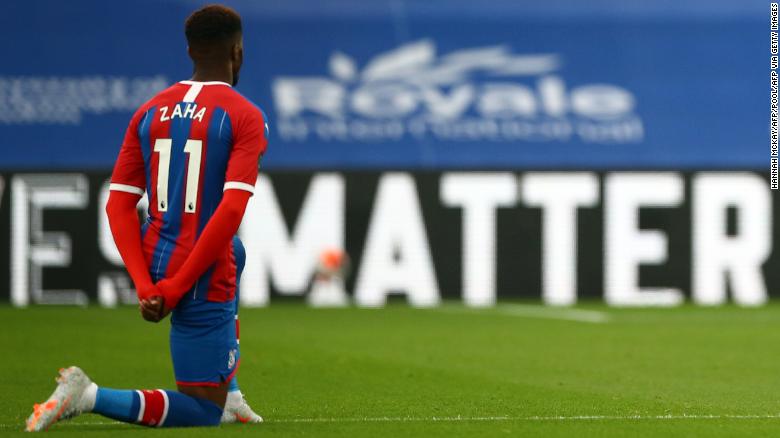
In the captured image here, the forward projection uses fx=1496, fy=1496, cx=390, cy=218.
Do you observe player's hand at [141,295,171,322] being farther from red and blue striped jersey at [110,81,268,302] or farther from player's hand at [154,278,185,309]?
red and blue striped jersey at [110,81,268,302]

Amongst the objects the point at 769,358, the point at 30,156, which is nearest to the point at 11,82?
the point at 30,156

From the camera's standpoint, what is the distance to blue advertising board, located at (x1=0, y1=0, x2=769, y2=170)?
17625mm

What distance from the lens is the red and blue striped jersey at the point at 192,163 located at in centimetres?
592

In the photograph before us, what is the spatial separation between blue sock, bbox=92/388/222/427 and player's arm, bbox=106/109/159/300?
1.42 ft

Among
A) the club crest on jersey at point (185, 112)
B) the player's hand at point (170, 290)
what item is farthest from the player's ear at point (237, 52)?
the player's hand at point (170, 290)

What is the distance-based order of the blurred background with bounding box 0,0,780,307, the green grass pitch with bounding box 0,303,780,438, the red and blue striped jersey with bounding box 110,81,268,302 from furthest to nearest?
1. the blurred background with bounding box 0,0,780,307
2. the green grass pitch with bounding box 0,303,780,438
3. the red and blue striped jersey with bounding box 110,81,268,302

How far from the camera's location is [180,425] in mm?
5922

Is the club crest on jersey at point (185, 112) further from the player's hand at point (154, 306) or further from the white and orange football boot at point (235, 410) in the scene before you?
the white and orange football boot at point (235, 410)

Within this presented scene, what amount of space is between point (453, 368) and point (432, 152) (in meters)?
8.09

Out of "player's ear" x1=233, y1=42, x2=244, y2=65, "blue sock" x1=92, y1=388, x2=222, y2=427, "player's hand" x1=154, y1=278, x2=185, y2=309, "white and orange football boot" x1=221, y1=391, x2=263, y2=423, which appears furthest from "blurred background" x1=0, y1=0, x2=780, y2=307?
"player's hand" x1=154, y1=278, x2=185, y2=309

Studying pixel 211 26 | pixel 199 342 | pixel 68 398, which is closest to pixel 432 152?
pixel 211 26

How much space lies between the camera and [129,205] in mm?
6059

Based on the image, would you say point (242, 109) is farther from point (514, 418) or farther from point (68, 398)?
point (514, 418)

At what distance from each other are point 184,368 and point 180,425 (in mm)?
231
